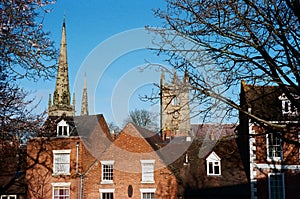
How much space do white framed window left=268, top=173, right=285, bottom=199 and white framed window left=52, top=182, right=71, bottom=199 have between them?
13.5 meters

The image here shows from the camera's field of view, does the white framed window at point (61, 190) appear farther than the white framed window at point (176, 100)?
Yes

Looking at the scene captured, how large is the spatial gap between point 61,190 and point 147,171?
608 centimetres

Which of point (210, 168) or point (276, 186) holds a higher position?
point (210, 168)

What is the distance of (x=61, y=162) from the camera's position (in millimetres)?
30406

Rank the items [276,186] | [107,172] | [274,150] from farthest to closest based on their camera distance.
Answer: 1. [107,172]
2. [274,150]
3. [276,186]

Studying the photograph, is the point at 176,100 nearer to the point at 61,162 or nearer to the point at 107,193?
the point at 107,193

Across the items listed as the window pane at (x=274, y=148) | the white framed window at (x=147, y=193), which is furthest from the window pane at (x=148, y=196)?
the window pane at (x=274, y=148)

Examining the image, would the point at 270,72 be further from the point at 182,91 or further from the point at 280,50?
the point at 182,91

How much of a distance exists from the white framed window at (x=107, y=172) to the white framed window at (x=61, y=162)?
8.09ft

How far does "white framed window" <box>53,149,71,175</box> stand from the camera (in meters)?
30.2

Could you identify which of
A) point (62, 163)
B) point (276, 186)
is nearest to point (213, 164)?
point (276, 186)

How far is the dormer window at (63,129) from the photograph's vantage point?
102 ft

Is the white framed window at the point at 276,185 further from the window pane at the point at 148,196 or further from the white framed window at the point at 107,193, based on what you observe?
the white framed window at the point at 107,193

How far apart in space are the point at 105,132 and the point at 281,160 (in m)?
15.0
